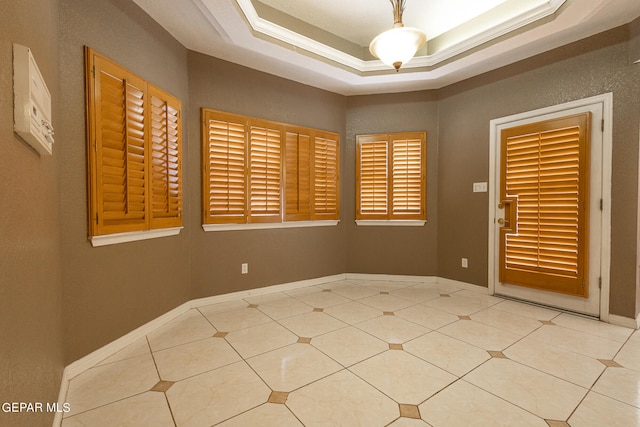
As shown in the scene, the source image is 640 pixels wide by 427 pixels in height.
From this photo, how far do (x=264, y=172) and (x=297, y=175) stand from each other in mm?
507

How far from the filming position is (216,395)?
5.72 ft

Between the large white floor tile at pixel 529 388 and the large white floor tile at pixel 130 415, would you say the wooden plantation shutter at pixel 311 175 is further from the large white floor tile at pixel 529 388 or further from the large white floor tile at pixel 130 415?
the large white floor tile at pixel 529 388

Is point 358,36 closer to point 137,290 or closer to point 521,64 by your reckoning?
point 521,64

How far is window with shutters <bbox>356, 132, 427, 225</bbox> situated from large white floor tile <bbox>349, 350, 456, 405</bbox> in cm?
242

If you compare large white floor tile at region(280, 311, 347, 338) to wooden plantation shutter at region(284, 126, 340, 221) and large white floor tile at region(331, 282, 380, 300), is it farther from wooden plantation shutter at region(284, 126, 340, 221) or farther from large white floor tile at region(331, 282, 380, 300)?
wooden plantation shutter at region(284, 126, 340, 221)

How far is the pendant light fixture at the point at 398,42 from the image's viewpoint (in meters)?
2.37

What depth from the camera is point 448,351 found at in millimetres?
2268

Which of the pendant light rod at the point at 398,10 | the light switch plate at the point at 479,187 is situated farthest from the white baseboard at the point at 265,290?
the pendant light rod at the point at 398,10

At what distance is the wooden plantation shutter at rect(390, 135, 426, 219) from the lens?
13.9 feet

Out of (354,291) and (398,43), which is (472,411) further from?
(398,43)

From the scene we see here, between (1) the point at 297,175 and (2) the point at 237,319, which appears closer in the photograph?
(2) the point at 237,319

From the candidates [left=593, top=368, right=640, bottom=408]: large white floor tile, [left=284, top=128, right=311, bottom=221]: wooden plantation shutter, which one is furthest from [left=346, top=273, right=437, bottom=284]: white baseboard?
[left=593, top=368, right=640, bottom=408]: large white floor tile

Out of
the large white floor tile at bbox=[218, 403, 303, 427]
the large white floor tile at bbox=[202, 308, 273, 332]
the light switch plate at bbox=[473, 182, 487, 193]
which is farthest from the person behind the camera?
the light switch plate at bbox=[473, 182, 487, 193]

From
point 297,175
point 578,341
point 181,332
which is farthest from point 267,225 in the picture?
point 578,341
